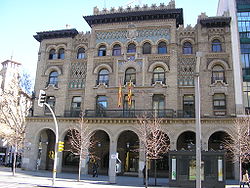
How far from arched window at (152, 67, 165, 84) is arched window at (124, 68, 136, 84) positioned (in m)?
2.53

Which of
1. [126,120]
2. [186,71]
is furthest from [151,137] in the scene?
[186,71]

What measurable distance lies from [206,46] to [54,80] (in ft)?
66.7

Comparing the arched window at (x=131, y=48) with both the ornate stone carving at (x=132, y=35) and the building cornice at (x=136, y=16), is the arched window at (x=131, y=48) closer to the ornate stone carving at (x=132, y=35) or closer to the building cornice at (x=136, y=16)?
the ornate stone carving at (x=132, y=35)

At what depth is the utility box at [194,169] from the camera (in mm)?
20484

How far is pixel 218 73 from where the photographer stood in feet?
104

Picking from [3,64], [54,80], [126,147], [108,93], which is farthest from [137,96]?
[3,64]

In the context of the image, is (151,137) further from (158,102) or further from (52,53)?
(52,53)

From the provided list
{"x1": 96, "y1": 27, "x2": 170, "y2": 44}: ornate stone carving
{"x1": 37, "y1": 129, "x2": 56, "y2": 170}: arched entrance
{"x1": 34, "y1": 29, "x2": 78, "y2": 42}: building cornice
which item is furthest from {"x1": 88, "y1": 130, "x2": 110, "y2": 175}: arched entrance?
{"x1": 34, "y1": 29, "x2": 78, "y2": 42}: building cornice

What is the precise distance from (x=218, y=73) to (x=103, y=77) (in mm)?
14203

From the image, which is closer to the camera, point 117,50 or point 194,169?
point 194,169

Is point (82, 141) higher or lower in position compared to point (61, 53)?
lower

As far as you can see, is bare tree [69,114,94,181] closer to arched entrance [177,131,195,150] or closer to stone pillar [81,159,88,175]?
stone pillar [81,159,88,175]

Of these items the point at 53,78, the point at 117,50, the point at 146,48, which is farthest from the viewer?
the point at 53,78

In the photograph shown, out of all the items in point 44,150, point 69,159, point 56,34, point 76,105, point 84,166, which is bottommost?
point 84,166
